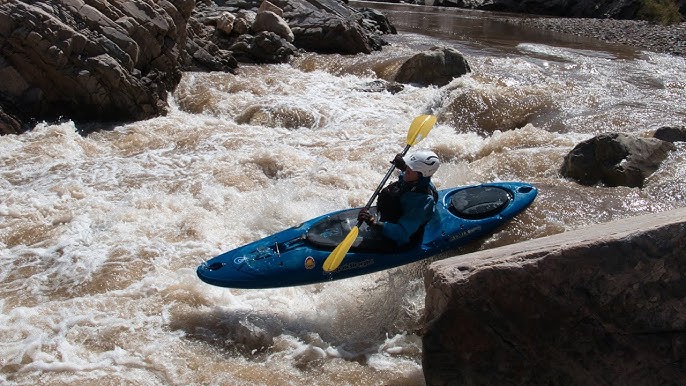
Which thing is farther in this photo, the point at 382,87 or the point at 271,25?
the point at 271,25

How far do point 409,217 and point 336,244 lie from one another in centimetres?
57

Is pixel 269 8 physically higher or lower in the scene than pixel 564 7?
higher

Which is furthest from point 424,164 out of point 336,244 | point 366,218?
point 336,244

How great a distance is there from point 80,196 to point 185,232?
4.73 feet

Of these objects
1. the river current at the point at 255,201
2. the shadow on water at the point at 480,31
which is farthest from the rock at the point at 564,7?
the river current at the point at 255,201

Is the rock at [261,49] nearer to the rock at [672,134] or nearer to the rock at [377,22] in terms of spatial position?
the rock at [377,22]

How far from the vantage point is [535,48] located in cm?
→ 1466

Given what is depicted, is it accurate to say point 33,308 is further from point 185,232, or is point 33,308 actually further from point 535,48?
point 535,48

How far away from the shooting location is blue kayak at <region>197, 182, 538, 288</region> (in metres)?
4.41

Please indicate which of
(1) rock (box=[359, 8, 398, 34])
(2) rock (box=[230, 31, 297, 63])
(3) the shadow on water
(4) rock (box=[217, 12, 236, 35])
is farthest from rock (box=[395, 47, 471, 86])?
(1) rock (box=[359, 8, 398, 34])

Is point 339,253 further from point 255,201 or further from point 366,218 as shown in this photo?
point 255,201

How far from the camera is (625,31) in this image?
61.7 feet

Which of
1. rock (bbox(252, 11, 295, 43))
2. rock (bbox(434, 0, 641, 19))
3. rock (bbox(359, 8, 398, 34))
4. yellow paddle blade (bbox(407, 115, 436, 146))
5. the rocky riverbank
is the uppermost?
yellow paddle blade (bbox(407, 115, 436, 146))

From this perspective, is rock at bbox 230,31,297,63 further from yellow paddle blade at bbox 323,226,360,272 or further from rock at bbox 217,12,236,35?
yellow paddle blade at bbox 323,226,360,272
